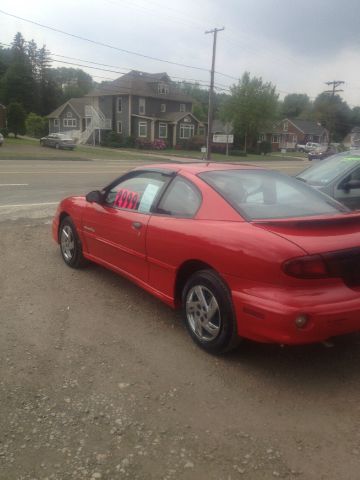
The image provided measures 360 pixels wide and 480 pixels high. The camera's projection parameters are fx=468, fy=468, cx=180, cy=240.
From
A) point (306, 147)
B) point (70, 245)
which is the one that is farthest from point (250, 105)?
point (70, 245)

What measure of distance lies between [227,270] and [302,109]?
12659 centimetres

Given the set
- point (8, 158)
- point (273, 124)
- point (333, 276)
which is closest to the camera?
point (333, 276)

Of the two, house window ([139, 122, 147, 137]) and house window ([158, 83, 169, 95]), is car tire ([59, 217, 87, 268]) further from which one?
house window ([158, 83, 169, 95])

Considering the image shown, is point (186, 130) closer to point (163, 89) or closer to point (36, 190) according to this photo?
point (163, 89)

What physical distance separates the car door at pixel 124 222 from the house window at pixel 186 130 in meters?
52.5

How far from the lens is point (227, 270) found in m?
3.28

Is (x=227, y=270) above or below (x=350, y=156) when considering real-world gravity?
below

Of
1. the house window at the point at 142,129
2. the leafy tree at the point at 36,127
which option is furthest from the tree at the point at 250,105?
the leafy tree at the point at 36,127

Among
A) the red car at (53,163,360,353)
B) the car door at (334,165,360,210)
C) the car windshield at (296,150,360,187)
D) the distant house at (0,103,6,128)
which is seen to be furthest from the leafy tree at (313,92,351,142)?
the red car at (53,163,360,353)

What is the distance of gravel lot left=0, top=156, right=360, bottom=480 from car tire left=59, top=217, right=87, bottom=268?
0.99 m

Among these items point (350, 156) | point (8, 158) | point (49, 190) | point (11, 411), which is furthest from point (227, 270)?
point (8, 158)

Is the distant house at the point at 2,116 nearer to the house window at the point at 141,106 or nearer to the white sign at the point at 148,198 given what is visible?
the house window at the point at 141,106

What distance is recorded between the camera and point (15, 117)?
47.2 meters

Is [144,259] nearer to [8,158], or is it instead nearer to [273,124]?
[8,158]
